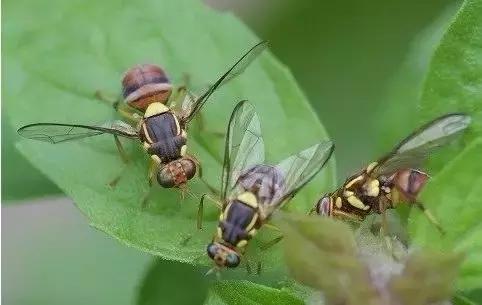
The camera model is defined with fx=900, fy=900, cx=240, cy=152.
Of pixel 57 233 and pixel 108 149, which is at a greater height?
pixel 108 149

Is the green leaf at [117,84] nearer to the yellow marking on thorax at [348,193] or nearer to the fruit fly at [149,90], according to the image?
the fruit fly at [149,90]

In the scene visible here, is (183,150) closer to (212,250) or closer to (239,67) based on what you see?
(239,67)

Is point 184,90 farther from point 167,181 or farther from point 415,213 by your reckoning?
point 415,213

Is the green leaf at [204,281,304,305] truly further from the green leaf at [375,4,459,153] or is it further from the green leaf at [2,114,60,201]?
the green leaf at [2,114,60,201]

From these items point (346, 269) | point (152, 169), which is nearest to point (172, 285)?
point (152, 169)

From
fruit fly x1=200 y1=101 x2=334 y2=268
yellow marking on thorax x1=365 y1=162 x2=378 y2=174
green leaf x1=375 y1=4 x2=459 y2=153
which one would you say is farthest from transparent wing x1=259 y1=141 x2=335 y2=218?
green leaf x1=375 y1=4 x2=459 y2=153

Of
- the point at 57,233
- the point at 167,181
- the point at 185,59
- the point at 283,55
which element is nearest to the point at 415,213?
the point at 167,181
